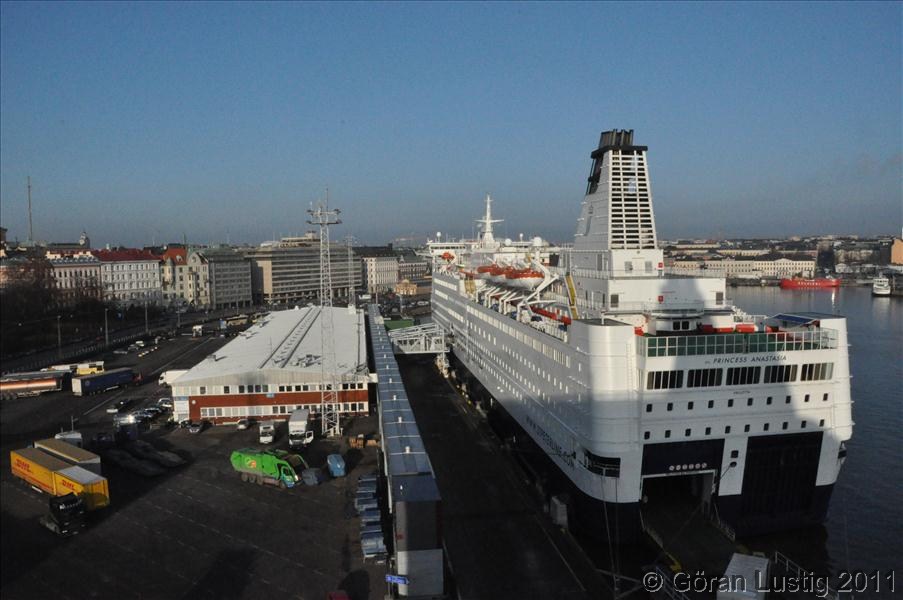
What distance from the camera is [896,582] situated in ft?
50.9

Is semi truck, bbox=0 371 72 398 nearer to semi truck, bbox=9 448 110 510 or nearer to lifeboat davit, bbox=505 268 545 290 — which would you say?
semi truck, bbox=9 448 110 510

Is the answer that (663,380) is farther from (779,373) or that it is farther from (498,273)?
(498,273)

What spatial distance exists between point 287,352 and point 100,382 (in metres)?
11.0

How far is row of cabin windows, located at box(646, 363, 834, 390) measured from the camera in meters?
15.5

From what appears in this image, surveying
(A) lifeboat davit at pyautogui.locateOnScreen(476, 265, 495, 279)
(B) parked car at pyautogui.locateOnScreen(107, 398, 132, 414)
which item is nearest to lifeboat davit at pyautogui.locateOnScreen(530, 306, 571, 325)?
(A) lifeboat davit at pyautogui.locateOnScreen(476, 265, 495, 279)

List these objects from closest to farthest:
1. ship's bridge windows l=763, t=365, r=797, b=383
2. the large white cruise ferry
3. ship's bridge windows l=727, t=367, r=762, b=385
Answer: the large white cruise ferry
ship's bridge windows l=727, t=367, r=762, b=385
ship's bridge windows l=763, t=365, r=797, b=383

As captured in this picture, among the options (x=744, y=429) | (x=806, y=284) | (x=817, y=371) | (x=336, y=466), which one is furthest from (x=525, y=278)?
(x=806, y=284)

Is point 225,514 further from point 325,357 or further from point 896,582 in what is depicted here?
point 896,582

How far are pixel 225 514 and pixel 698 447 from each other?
1276 cm

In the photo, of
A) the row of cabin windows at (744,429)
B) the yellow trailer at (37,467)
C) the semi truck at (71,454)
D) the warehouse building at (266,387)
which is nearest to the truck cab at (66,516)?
the yellow trailer at (37,467)

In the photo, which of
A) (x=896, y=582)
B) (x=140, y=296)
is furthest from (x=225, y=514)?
(x=140, y=296)

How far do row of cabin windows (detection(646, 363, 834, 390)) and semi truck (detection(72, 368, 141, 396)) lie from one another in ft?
94.9

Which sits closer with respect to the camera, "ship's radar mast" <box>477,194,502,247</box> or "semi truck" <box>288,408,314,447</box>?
"semi truck" <box>288,408,314,447</box>

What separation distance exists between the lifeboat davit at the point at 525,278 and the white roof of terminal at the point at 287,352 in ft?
25.7
